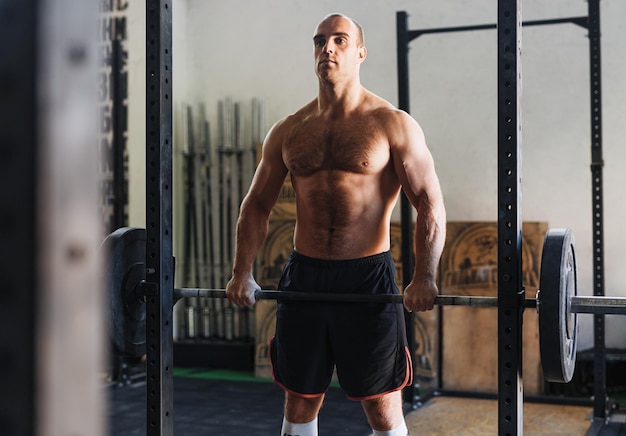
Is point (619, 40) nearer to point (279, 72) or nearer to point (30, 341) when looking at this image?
point (279, 72)

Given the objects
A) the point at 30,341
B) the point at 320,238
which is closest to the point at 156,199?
the point at 320,238

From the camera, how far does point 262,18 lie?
253 inches

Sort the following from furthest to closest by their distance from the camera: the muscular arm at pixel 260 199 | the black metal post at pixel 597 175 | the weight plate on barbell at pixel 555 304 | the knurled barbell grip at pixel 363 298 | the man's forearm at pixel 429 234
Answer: the black metal post at pixel 597 175 → the muscular arm at pixel 260 199 → the man's forearm at pixel 429 234 → the knurled barbell grip at pixel 363 298 → the weight plate on barbell at pixel 555 304

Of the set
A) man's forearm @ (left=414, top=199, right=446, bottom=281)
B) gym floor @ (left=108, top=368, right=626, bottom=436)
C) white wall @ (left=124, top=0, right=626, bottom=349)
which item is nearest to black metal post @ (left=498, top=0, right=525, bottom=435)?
man's forearm @ (left=414, top=199, right=446, bottom=281)

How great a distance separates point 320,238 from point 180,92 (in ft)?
14.1

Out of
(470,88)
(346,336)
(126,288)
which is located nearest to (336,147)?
(346,336)

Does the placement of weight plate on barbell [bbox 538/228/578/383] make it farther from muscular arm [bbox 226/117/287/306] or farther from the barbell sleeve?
muscular arm [bbox 226/117/287/306]

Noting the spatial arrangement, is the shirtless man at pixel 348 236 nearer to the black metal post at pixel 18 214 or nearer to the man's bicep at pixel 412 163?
→ the man's bicep at pixel 412 163

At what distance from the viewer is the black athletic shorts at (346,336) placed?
251 centimetres

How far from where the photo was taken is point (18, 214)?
0.39 m

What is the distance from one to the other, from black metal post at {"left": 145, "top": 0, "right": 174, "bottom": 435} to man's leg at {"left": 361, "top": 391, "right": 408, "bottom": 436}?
0.64 metres

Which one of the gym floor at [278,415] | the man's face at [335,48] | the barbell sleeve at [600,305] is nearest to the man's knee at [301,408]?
the barbell sleeve at [600,305]

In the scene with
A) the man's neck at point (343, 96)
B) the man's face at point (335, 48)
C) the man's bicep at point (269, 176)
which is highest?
the man's face at point (335, 48)

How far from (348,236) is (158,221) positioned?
0.61m
